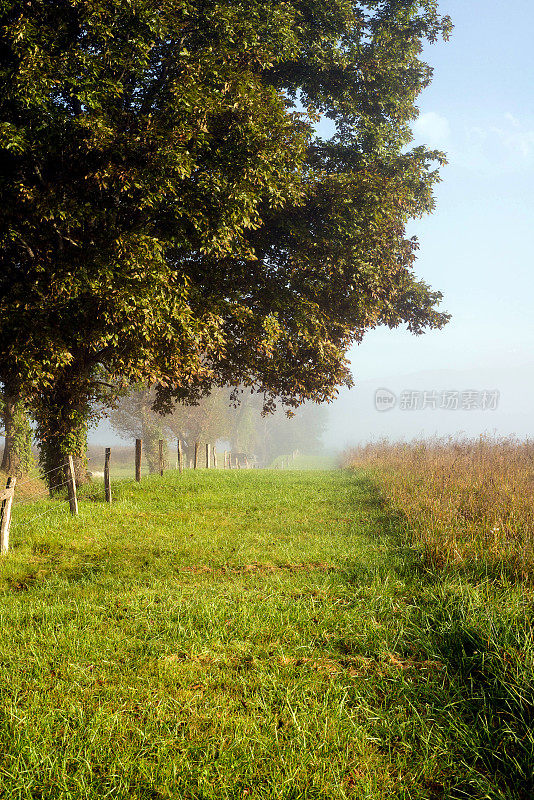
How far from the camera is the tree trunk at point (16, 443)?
71.4ft

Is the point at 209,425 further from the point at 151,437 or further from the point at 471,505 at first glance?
the point at 471,505

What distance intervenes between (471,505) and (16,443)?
21.2 metres

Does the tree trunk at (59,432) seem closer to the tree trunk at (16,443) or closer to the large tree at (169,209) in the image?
the large tree at (169,209)

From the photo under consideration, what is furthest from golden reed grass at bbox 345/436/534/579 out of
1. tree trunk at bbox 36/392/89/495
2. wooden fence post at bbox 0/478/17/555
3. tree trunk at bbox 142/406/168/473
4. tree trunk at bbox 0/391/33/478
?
tree trunk at bbox 142/406/168/473

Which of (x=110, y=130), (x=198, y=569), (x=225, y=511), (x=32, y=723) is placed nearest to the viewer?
(x=32, y=723)

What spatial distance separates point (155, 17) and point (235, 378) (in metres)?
9.12

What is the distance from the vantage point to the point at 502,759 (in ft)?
10.7

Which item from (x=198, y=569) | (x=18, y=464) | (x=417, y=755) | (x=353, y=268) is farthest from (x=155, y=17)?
(x=18, y=464)

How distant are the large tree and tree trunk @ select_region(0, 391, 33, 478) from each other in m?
9.23

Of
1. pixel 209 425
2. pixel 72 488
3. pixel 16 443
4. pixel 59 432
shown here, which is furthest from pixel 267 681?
pixel 209 425

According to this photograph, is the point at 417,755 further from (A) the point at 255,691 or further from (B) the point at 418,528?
(B) the point at 418,528

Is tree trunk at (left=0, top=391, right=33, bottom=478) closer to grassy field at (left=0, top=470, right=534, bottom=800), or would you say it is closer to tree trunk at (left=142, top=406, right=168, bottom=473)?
tree trunk at (left=142, top=406, right=168, bottom=473)

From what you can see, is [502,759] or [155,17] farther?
[155,17]

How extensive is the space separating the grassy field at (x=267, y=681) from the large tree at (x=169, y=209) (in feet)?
16.9
